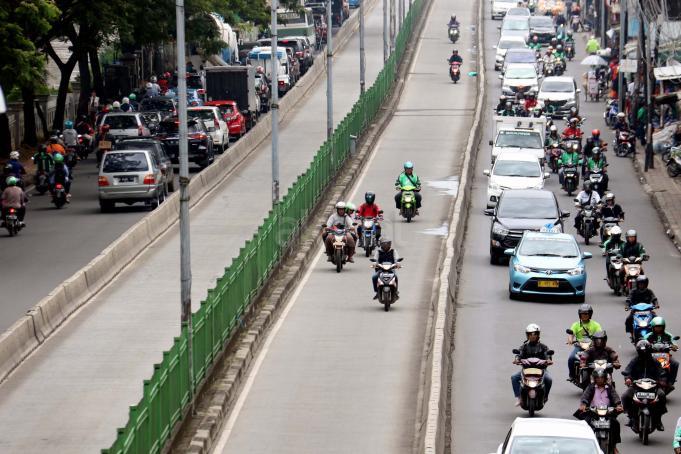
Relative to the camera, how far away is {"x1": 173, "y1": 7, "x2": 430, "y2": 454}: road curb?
2158 centimetres

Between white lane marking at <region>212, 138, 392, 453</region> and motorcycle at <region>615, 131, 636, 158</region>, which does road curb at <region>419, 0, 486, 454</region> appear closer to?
white lane marking at <region>212, 138, 392, 453</region>

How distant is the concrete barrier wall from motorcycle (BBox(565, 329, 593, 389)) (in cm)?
877

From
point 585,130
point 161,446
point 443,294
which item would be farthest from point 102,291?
point 585,130

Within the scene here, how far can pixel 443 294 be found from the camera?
31000 millimetres

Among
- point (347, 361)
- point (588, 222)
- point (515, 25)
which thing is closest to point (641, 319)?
point (347, 361)

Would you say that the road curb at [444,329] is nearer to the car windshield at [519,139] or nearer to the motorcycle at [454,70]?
the car windshield at [519,139]

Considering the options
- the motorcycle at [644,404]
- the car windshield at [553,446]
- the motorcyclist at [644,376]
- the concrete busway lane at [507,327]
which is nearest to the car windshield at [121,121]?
the concrete busway lane at [507,327]

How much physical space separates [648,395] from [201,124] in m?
30.9

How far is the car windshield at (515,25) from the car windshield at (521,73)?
21140mm

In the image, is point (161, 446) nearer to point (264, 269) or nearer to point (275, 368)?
point (275, 368)

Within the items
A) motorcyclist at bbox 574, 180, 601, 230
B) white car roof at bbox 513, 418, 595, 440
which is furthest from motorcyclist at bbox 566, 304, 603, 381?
motorcyclist at bbox 574, 180, 601, 230

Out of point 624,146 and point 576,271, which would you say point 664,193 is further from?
point 576,271

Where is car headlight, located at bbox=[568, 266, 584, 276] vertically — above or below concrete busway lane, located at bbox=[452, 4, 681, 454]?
above

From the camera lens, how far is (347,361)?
87.4 feet
